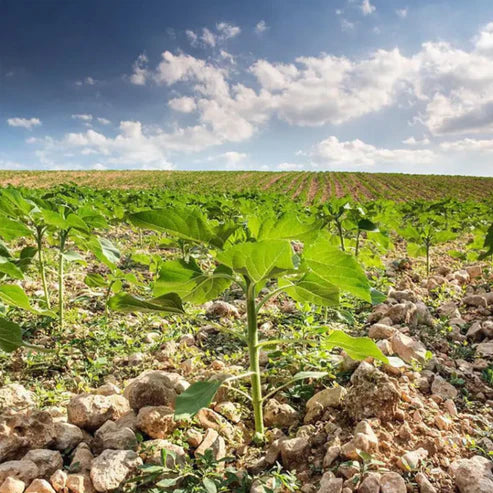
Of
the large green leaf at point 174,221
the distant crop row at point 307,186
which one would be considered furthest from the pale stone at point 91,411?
the distant crop row at point 307,186

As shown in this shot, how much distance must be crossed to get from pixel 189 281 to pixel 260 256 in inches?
14.5

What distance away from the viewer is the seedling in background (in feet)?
4.16

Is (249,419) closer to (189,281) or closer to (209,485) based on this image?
(209,485)

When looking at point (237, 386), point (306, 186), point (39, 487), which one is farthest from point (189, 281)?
point (306, 186)

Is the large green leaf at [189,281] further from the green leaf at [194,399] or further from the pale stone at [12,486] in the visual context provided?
the pale stone at [12,486]

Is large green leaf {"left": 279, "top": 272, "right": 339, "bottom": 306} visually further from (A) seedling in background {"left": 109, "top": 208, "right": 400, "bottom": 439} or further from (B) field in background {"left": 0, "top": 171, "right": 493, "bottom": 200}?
(B) field in background {"left": 0, "top": 171, "right": 493, "bottom": 200}

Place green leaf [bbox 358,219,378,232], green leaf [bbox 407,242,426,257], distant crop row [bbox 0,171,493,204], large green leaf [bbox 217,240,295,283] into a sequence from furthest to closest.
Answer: distant crop row [bbox 0,171,493,204] → green leaf [bbox 407,242,426,257] → green leaf [bbox 358,219,378,232] → large green leaf [bbox 217,240,295,283]

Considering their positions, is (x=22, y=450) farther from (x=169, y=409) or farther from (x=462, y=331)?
(x=462, y=331)

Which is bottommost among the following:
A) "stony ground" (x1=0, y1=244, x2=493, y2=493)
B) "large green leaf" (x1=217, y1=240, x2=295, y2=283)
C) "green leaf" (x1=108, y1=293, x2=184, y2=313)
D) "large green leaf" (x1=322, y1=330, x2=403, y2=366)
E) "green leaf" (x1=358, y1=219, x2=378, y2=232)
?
"stony ground" (x1=0, y1=244, x2=493, y2=493)

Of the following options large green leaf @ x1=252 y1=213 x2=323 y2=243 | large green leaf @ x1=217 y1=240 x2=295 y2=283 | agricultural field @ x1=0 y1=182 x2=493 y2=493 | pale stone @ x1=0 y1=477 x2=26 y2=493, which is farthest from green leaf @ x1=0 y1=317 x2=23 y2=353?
large green leaf @ x1=252 y1=213 x2=323 y2=243

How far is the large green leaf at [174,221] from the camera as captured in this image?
132cm

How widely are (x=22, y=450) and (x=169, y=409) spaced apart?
2.12 feet

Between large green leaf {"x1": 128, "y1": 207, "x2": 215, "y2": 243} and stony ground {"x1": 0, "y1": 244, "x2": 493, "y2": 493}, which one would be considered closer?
large green leaf {"x1": 128, "y1": 207, "x2": 215, "y2": 243}

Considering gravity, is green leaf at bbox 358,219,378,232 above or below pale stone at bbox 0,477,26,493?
above
